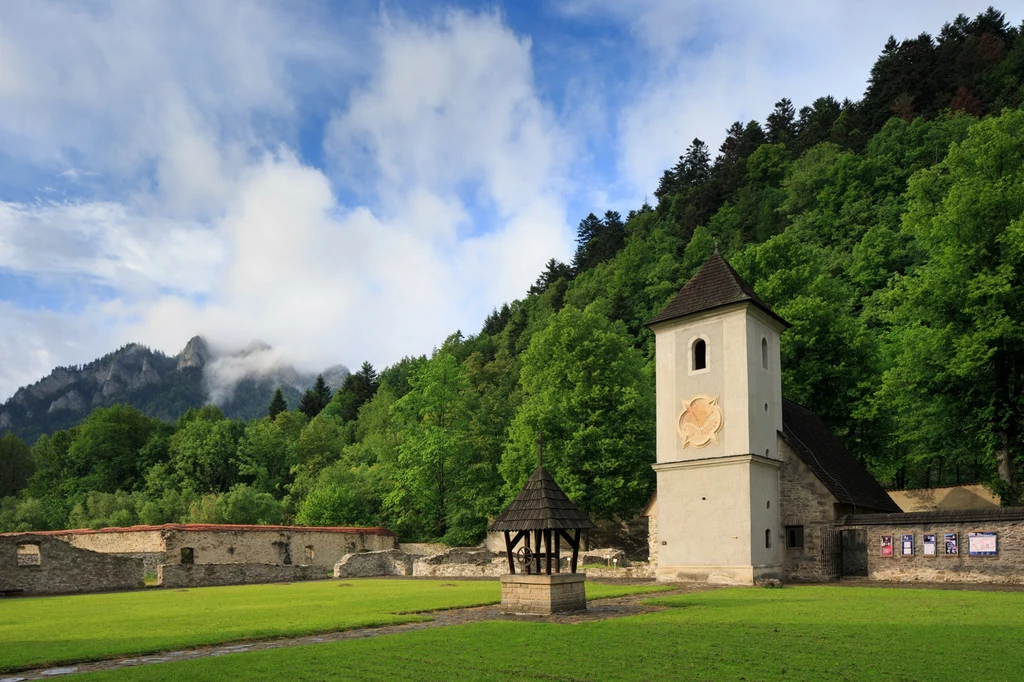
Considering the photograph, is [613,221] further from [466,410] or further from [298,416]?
[466,410]

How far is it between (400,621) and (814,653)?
7.55 metres

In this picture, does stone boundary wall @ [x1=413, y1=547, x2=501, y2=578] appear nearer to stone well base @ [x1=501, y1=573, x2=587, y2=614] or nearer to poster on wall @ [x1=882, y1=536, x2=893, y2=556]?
poster on wall @ [x1=882, y1=536, x2=893, y2=556]

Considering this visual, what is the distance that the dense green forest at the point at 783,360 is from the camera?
87.2 ft

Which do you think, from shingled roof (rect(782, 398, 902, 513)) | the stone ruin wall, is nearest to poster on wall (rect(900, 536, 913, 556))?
shingled roof (rect(782, 398, 902, 513))

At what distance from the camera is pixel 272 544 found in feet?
117

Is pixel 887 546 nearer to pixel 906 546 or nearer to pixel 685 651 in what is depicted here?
pixel 906 546

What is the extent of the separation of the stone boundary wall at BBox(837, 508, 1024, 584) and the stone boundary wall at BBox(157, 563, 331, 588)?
22456mm

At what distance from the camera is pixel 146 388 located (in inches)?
7008

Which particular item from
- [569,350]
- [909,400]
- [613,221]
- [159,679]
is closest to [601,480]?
[569,350]

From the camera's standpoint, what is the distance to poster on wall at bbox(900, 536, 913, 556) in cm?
2270

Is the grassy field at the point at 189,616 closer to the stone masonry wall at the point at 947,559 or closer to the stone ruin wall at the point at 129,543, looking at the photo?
the stone ruin wall at the point at 129,543

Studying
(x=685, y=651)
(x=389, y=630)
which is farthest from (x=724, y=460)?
(x=685, y=651)

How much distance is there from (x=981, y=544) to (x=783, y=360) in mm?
12661

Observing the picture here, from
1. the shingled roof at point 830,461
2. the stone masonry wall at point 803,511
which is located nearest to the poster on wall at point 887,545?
the shingled roof at point 830,461
